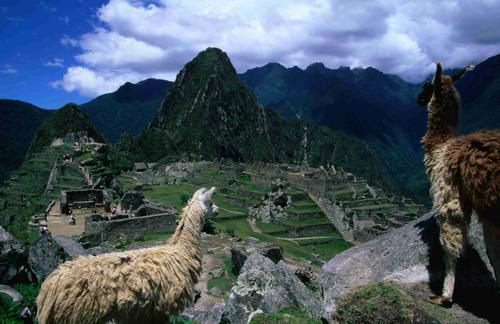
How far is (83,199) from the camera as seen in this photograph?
103 ft

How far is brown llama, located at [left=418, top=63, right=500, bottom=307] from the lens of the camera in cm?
349

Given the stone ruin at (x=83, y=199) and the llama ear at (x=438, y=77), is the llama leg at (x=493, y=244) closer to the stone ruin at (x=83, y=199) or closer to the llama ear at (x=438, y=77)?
the llama ear at (x=438, y=77)

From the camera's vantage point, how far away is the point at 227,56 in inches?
7697

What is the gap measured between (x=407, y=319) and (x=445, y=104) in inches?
93.7

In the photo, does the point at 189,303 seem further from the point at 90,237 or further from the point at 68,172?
the point at 68,172

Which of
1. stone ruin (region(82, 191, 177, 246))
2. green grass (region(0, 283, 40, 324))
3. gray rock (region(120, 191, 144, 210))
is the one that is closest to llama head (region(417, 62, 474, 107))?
green grass (region(0, 283, 40, 324))

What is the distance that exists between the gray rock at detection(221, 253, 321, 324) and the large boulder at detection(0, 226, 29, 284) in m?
3.80

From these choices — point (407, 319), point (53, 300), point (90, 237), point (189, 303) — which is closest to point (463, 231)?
point (407, 319)

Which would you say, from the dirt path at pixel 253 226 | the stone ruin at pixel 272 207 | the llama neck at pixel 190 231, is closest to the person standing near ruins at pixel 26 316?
the llama neck at pixel 190 231

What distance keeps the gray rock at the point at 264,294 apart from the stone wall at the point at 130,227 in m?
13.6

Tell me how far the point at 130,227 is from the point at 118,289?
18169mm

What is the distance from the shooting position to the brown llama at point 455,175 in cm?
349

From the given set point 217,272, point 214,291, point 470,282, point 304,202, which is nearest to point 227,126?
point 304,202

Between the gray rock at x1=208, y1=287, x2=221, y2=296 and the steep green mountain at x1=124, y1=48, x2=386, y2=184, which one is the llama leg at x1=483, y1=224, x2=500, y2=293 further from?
the steep green mountain at x1=124, y1=48, x2=386, y2=184
